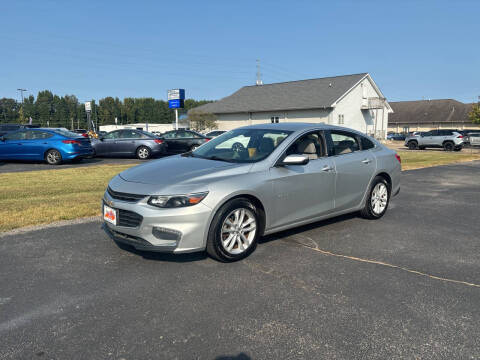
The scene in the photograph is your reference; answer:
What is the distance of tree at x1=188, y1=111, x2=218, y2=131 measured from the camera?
48344 mm

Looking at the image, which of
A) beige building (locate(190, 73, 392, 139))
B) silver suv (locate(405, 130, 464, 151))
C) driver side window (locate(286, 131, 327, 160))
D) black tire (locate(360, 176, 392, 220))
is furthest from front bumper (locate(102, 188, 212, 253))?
beige building (locate(190, 73, 392, 139))

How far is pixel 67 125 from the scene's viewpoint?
13725 centimetres

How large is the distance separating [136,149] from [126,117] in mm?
128836

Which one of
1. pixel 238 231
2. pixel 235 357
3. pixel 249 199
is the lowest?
pixel 235 357

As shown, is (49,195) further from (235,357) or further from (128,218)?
(235,357)

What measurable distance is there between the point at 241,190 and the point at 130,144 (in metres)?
14.0

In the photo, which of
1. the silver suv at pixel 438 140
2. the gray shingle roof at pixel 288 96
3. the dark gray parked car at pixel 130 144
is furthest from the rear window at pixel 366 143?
the gray shingle roof at pixel 288 96

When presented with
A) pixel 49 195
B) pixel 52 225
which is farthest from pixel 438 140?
pixel 52 225

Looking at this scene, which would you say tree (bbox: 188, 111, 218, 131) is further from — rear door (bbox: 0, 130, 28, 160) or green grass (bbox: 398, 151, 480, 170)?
rear door (bbox: 0, 130, 28, 160)

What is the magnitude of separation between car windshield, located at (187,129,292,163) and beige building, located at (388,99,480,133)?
6761 centimetres

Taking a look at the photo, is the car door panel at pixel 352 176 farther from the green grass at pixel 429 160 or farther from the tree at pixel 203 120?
the tree at pixel 203 120

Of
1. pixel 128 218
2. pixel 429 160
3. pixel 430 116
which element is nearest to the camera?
pixel 128 218

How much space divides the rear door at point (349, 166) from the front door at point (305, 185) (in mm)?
161

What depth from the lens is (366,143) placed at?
20.0ft
